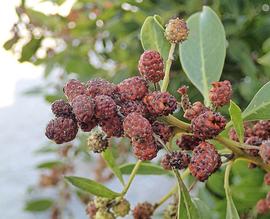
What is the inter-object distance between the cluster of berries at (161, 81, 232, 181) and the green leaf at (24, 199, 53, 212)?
1.53 metres

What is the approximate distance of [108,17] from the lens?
66.8 inches

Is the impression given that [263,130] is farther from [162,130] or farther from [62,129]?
[62,129]

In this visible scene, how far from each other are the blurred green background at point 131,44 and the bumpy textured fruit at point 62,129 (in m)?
0.53

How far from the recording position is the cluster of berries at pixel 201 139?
809mm

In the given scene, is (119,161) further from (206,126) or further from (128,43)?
(206,126)

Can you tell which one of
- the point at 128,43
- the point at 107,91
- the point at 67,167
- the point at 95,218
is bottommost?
the point at 67,167

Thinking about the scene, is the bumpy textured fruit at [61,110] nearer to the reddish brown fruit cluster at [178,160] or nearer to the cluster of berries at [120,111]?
the cluster of berries at [120,111]

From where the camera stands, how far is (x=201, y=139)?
0.84m

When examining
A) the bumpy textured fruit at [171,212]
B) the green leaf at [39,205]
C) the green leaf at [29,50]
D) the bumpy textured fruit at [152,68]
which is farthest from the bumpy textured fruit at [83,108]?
the green leaf at [39,205]

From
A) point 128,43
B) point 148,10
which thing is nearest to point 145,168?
point 148,10

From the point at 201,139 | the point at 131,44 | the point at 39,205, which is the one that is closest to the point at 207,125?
the point at 201,139

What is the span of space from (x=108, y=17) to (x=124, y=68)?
19 centimetres

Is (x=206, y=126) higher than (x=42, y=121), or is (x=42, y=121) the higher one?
(x=206, y=126)

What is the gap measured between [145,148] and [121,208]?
0.70 feet
